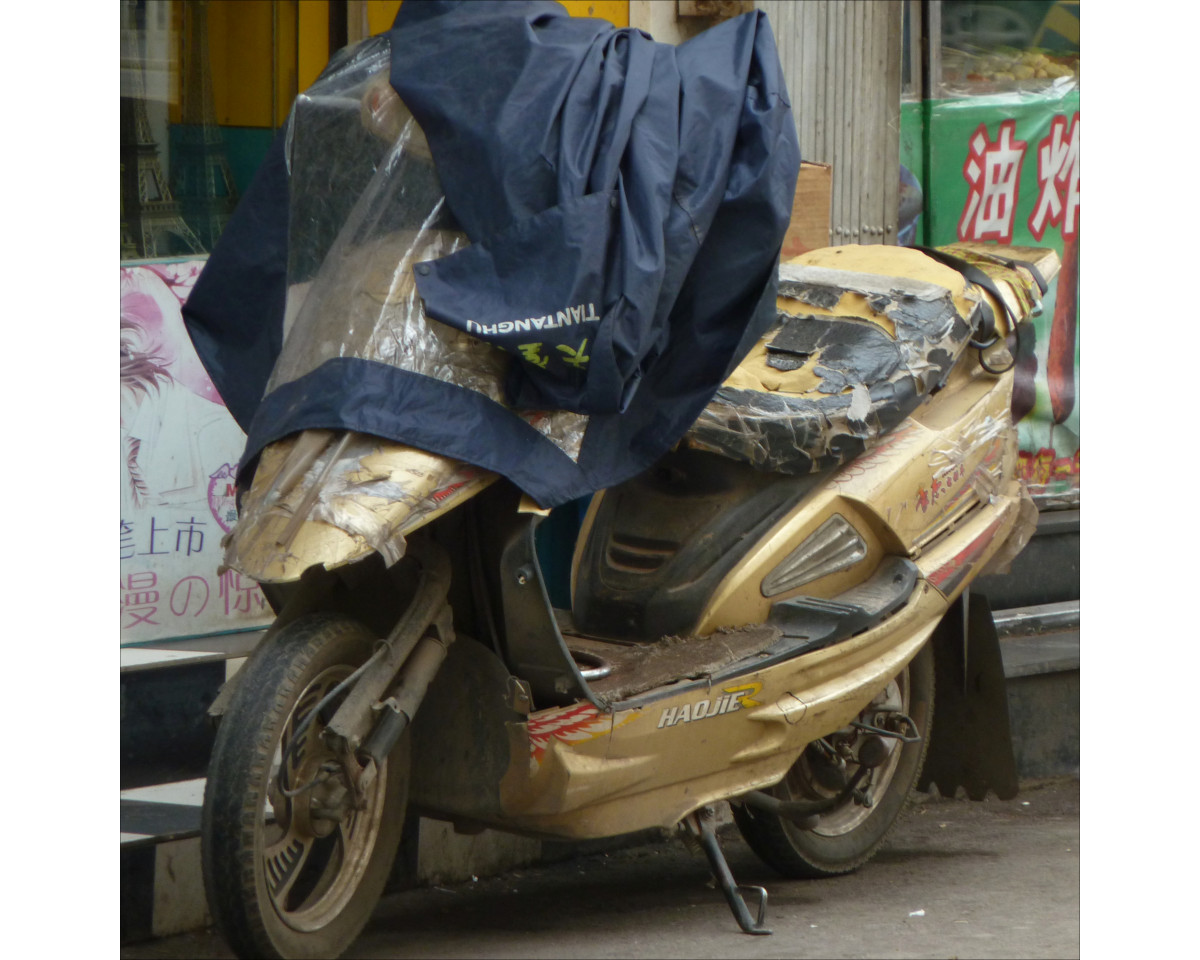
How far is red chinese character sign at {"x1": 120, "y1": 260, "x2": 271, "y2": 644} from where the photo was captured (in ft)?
17.2

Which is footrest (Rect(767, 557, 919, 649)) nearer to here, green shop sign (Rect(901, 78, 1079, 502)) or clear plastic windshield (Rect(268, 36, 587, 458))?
clear plastic windshield (Rect(268, 36, 587, 458))

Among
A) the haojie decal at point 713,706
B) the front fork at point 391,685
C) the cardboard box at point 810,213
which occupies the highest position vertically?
the cardboard box at point 810,213

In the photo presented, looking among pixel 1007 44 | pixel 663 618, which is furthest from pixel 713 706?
pixel 1007 44

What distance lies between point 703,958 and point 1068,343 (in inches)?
169

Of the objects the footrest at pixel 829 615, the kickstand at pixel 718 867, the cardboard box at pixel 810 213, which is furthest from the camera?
the cardboard box at pixel 810 213

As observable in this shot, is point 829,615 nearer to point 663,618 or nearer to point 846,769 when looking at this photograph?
point 663,618

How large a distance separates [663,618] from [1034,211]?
12.9 ft

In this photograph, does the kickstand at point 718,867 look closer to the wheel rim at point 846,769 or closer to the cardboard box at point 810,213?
the wheel rim at point 846,769

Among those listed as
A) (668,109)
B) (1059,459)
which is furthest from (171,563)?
(1059,459)

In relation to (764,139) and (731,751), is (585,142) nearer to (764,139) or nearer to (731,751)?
(764,139)

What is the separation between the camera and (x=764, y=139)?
3.68 m

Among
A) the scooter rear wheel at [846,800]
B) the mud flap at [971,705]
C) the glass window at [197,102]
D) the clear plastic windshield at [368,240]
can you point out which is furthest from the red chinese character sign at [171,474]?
the mud flap at [971,705]

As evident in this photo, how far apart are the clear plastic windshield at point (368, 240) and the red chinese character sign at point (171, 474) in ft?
5.83

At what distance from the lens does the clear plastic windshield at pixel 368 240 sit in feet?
11.2
